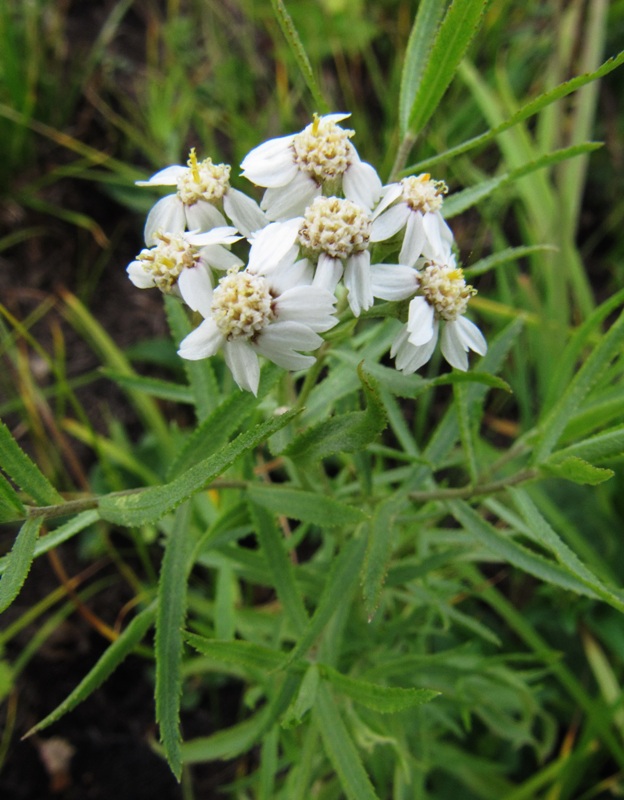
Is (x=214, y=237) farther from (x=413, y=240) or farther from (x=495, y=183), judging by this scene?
(x=495, y=183)

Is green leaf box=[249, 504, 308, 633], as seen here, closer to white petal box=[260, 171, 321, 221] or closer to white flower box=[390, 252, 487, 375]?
white flower box=[390, 252, 487, 375]

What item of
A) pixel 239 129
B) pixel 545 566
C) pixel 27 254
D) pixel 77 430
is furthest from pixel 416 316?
pixel 27 254

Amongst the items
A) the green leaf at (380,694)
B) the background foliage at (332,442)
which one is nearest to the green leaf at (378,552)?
the background foliage at (332,442)

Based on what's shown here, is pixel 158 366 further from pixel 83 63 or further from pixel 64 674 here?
pixel 83 63

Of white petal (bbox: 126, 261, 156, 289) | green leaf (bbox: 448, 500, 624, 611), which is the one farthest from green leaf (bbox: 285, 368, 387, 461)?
green leaf (bbox: 448, 500, 624, 611)

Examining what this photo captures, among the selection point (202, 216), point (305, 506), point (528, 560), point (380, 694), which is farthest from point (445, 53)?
point (380, 694)

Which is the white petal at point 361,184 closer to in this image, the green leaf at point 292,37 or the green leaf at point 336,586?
the green leaf at point 292,37
